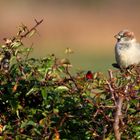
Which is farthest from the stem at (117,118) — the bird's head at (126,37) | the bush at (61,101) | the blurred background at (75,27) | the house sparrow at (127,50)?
the blurred background at (75,27)

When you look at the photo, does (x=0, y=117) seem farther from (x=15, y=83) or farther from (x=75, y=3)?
(x=75, y=3)

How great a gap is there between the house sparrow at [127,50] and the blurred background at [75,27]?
14.1 meters

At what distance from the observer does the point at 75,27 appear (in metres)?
25.2

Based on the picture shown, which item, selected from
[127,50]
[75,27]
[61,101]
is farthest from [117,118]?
[75,27]

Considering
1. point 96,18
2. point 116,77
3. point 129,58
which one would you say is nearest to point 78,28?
point 96,18

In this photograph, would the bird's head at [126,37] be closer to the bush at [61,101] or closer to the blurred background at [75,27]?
the bush at [61,101]

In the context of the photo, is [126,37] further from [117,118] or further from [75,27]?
[75,27]

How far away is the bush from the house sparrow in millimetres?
2477

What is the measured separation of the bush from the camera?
145 inches

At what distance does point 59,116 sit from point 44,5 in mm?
26211

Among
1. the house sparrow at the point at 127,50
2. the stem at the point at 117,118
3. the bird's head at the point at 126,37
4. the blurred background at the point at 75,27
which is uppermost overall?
the stem at the point at 117,118

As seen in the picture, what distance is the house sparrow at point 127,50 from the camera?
664cm

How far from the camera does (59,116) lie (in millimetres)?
3842

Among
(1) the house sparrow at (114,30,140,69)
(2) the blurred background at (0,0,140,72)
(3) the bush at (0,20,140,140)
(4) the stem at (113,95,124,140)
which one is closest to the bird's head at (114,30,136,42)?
(1) the house sparrow at (114,30,140,69)
